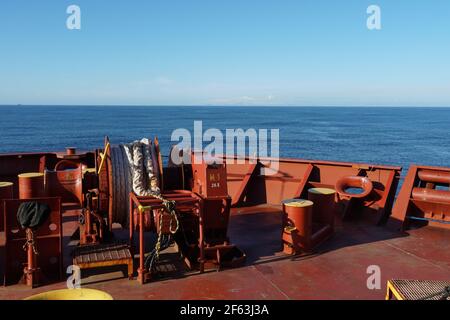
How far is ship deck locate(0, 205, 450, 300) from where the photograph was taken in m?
5.32

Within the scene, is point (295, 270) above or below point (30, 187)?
below

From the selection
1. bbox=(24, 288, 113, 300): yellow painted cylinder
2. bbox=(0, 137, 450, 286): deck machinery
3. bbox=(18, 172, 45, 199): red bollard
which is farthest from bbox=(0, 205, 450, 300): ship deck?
bbox=(24, 288, 113, 300): yellow painted cylinder

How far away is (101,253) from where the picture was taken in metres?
5.93

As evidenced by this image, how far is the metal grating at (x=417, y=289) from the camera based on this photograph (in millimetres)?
4109

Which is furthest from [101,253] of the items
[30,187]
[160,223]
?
[30,187]

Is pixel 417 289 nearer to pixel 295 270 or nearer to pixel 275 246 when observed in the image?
pixel 295 270

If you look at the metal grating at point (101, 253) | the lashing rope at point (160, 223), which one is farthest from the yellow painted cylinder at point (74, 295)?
the metal grating at point (101, 253)

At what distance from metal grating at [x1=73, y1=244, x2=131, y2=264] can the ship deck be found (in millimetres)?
279

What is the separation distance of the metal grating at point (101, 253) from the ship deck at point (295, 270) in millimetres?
279

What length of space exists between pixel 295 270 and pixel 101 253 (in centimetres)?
273

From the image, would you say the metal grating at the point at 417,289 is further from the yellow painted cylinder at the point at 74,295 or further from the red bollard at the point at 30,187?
the red bollard at the point at 30,187

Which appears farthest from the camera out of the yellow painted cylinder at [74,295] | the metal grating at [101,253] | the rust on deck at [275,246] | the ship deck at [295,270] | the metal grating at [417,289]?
the metal grating at [101,253]

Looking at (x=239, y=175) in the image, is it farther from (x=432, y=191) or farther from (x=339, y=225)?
(x=432, y=191)
